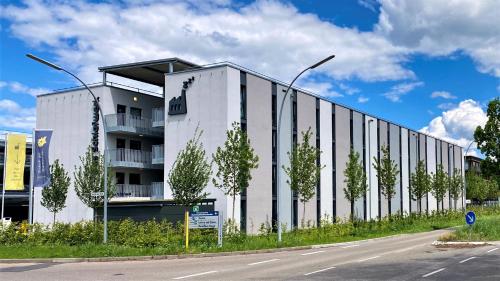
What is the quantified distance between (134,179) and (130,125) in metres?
4.36

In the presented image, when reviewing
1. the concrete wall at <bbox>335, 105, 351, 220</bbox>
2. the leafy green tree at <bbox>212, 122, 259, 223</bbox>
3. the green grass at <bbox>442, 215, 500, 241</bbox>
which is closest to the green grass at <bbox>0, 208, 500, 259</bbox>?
the green grass at <bbox>442, 215, 500, 241</bbox>

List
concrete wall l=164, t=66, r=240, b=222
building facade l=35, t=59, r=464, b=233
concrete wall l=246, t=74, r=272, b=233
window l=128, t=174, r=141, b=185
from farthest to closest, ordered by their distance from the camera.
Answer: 1. window l=128, t=174, r=141, b=185
2. concrete wall l=246, t=74, r=272, b=233
3. building facade l=35, t=59, r=464, b=233
4. concrete wall l=164, t=66, r=240, b=222

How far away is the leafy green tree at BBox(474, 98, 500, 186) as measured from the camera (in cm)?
4612

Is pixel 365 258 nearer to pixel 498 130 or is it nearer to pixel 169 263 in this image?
pixel 169 263

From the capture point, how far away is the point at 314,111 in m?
43.6

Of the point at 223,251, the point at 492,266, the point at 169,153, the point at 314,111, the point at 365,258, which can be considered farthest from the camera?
the point at 314,111

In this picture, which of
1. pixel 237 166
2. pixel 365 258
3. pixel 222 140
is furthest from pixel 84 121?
pixel 365 258

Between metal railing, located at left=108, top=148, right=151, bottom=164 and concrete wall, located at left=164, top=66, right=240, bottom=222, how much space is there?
378 cm

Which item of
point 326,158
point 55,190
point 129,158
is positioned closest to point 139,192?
point 129,158

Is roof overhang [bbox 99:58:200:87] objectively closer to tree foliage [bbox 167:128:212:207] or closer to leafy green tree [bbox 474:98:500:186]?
tree foliage [bbox 167:128:212:207]

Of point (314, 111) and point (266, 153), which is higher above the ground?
point (314, 111)

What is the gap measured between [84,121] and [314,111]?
694 inches

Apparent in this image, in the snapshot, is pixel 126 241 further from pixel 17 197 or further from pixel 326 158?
pixel 17 197

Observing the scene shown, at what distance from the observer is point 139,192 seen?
3988 cm
